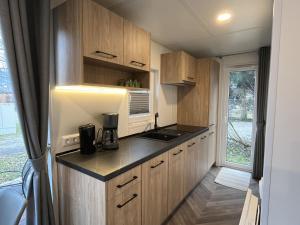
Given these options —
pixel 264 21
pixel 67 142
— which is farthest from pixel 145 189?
pixel 264 21

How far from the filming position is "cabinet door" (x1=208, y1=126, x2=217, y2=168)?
336 cm

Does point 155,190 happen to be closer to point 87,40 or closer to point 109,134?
point 109,134

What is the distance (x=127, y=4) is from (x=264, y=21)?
1598mm

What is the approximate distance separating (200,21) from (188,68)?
100cm

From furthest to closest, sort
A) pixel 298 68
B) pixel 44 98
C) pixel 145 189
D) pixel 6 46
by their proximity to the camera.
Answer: pixel 145 189, pixel 44 98, pixel 6 46, pixel 298 68

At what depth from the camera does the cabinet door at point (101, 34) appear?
1.35m

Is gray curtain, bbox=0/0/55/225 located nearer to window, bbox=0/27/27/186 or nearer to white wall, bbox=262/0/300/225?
window, bbox=0/27/27/186

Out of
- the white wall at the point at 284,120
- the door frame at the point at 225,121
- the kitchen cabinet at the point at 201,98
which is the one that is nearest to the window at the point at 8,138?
the white wall at the point at 284,120

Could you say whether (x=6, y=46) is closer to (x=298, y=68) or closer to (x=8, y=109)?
(x=8, y=109)

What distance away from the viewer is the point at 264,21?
6.47 feet

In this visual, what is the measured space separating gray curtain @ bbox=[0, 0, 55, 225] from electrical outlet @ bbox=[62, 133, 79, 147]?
8.7 inches

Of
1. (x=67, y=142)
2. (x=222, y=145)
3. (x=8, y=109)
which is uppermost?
(x=8, y=109)

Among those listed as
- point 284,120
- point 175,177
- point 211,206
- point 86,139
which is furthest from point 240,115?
point 284,120

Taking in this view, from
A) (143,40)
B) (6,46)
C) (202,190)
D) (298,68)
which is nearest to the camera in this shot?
(298,68)
